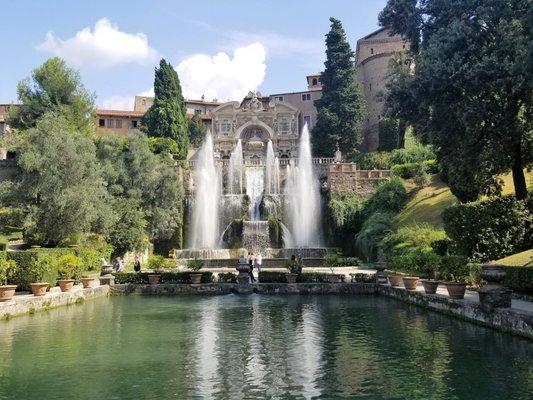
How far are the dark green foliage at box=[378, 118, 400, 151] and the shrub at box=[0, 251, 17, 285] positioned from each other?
46664 mm

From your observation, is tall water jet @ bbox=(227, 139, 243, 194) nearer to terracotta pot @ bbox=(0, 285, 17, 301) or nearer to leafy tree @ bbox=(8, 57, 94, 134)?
leafy tree @ bbox=(8, 57, 94, 134)

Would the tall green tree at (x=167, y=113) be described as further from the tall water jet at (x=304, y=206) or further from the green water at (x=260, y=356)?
the green water at (x=260, y=356)

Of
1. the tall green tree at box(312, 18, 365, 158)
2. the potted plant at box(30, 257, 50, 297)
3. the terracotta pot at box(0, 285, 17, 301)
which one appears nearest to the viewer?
the terracotta pot at box(0, 285, 17, 301)

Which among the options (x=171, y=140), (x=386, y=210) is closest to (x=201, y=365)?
(x=386, y=210)

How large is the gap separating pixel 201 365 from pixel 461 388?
480 centimetres

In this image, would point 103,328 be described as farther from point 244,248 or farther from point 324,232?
point 324,232

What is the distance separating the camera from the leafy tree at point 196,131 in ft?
226

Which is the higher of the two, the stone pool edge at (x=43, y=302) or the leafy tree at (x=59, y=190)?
the leafy tree at (x=59, y=190)

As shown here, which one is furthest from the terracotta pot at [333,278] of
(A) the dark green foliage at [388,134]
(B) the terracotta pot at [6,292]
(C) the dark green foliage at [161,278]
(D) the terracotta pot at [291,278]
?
(A) the dark green foliage at [388,134]

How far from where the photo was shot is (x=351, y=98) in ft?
192

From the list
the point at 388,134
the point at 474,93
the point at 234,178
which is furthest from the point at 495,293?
the point at 388,134

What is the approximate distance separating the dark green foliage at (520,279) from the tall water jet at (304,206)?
26163 millimetres

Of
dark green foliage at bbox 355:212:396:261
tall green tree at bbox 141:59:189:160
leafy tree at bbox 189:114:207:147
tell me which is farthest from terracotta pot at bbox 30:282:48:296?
leafy tree at bbox 189:114:207:147

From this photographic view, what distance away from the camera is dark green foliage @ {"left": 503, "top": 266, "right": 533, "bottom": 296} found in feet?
52.3
